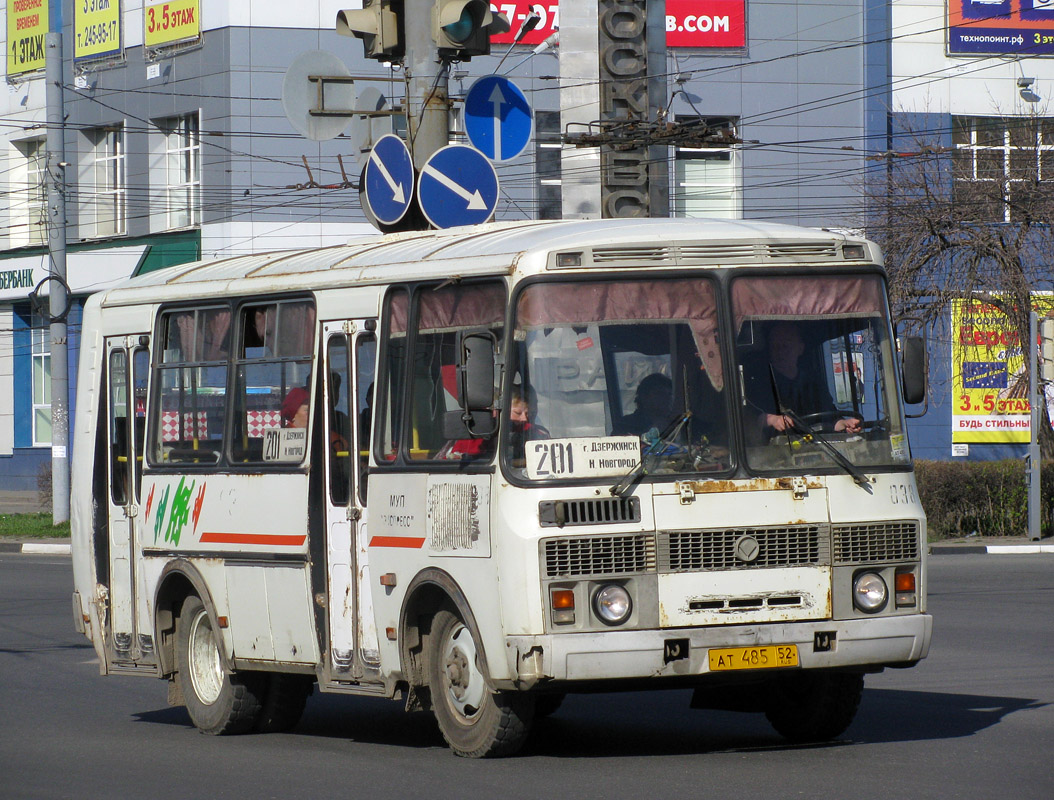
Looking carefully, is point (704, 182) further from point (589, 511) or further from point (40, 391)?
point (589, 511)

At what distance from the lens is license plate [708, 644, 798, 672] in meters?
8.35

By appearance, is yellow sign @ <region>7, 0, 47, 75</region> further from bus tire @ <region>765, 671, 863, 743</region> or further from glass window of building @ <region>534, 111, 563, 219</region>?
bus tire @ <region>765, 671, 863, 743</region>

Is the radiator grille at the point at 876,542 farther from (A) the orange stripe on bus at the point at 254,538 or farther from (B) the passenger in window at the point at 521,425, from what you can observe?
(A) the orange stripe on bus at the point at 254,538

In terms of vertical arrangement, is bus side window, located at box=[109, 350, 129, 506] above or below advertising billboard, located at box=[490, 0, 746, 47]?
below

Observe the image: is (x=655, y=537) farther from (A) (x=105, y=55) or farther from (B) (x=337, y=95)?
(A) (x=105, y=55)

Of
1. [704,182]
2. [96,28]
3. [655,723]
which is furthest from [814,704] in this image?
[96,28]

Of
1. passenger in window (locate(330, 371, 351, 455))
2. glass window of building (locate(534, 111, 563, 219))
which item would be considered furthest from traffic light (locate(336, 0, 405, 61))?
glass window of building (locate(534, 111, 563, 219))

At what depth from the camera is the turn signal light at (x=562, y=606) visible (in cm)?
822

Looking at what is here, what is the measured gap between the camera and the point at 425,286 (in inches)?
361

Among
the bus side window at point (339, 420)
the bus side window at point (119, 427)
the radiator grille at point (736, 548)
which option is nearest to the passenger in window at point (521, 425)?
the radiator grille at point (736, 548)

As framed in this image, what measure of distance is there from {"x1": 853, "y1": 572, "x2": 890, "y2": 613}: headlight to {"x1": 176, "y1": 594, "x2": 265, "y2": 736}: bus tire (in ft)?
12.1

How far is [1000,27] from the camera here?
41.2 m

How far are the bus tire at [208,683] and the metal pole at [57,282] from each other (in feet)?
64.4

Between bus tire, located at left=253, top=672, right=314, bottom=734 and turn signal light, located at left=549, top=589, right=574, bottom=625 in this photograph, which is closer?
turn signal light, located at left=549, top=589, right=574, bottom=625
